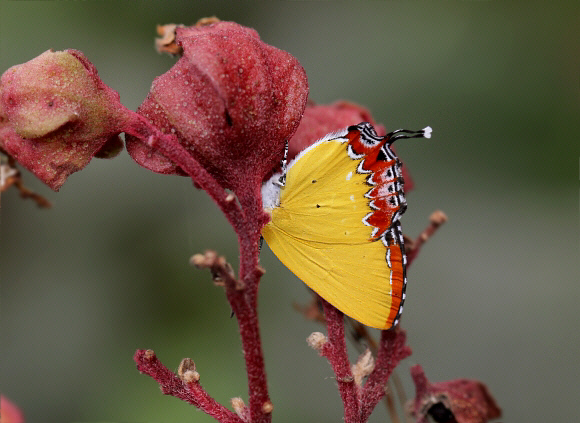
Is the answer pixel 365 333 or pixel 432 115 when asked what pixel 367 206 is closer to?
pixel 365 333

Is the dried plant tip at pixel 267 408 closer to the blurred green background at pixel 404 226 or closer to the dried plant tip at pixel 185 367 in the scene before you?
the dried plant tip at pixel 185 367

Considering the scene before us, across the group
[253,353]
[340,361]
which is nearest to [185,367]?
[253,353]

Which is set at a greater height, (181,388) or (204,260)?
(204,260)

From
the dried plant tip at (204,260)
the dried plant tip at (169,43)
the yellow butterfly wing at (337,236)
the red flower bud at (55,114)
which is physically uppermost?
the dried plant tip at (169,43)

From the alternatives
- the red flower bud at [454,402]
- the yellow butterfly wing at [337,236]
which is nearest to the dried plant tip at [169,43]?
the yellow butterfly wing at [337,236]

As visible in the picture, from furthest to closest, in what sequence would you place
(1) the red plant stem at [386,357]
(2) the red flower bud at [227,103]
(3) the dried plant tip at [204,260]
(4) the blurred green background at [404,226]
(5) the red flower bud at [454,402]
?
(4) the blurred green background at [404,226]
(5) the red flower bud at [454,402]
(1) the red plant stem at [386,357]
(2) the red flower bud at [227,103]
(3) the dried plant tip at [204,260]

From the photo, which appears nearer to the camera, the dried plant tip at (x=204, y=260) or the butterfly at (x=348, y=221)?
the dried plant tip at (x=204, y=260)

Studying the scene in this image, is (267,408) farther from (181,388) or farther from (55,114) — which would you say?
(55,114)

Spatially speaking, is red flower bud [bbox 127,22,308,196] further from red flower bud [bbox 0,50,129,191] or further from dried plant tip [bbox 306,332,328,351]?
dried plant tip [bbox 306,332,328,351]
